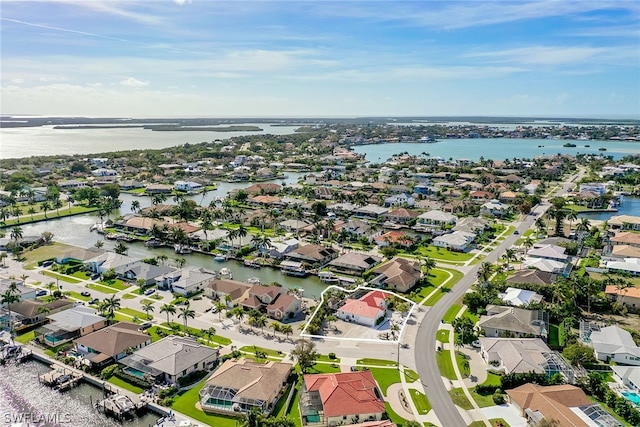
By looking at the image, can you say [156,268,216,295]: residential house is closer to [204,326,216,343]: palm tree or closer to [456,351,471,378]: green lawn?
[204,326,216,343]: palm tree

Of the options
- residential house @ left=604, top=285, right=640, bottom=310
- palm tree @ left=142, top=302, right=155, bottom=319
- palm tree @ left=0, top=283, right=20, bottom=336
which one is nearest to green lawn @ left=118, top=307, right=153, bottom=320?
palm tree @ left=142, top=302, right=155, bottom=319

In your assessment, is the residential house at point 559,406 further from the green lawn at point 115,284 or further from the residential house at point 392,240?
the green lawn at point 115,284

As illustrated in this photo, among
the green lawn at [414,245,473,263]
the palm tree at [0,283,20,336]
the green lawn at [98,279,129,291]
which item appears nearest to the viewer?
the palm tree at [0,283,20,336]

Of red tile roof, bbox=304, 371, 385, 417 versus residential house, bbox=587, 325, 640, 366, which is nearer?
red tile roof, bbox=304, 371, 385, 417

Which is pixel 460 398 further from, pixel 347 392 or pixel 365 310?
pixel 365 310

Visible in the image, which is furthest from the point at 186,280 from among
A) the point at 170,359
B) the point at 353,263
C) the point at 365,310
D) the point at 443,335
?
the point at 443,335
